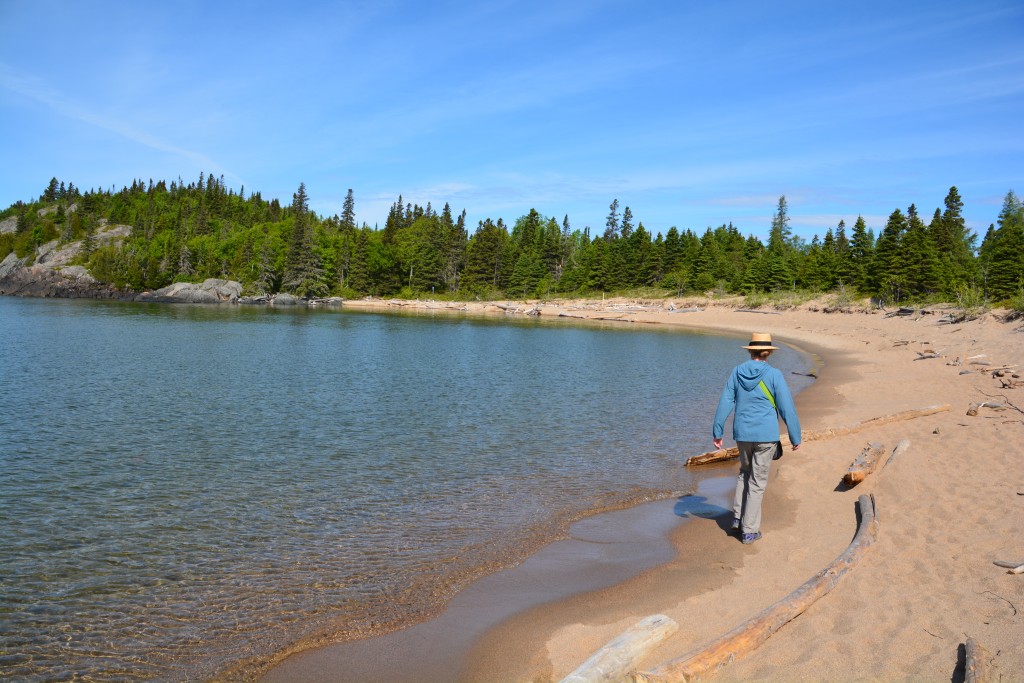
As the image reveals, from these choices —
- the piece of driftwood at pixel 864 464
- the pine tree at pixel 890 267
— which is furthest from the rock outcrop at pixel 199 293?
the piece of driftwood at pixel 864 464

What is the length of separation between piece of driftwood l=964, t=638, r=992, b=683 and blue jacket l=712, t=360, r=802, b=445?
11.2 feet

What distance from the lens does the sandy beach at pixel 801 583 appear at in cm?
502

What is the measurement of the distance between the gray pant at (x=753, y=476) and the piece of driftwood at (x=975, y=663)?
347cm

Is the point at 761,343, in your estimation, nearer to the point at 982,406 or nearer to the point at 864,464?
the point at 864,464

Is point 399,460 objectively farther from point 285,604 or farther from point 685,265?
point 685,265

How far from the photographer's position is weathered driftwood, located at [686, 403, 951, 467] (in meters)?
12.8

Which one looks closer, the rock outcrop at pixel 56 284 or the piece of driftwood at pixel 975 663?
the piece of driftwood at pixel 975 663

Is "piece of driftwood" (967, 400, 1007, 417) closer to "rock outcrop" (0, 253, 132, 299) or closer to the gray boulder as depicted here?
the gray boulder

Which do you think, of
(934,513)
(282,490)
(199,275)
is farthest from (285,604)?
(199,275)

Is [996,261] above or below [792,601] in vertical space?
above

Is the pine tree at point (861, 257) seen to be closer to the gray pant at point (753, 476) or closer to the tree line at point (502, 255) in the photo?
the tree line at point (502, 255)

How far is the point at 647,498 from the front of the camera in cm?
1075

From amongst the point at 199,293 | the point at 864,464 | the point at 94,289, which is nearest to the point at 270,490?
the point at 864,464

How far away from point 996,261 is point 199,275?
12321 centimetres
